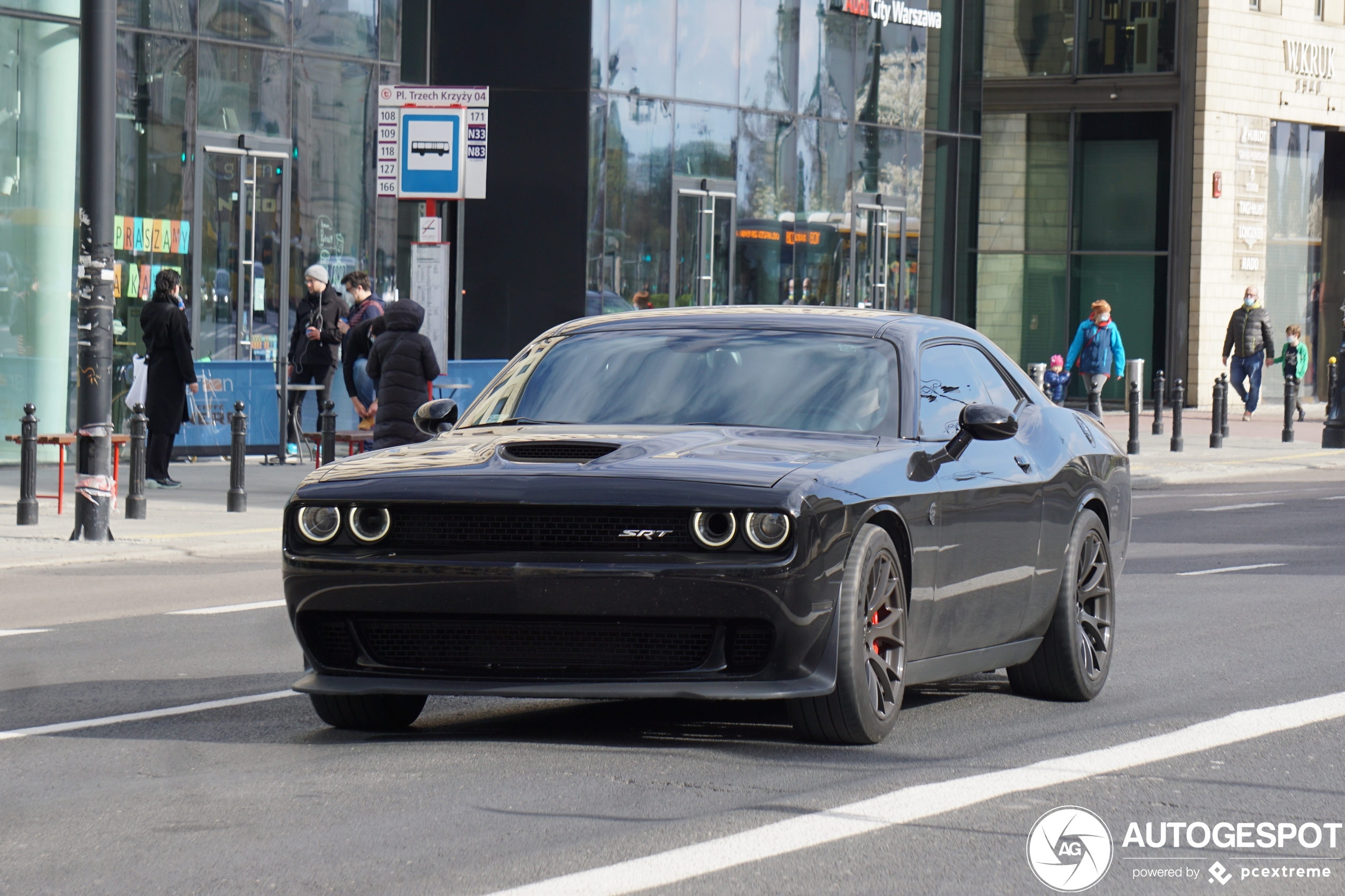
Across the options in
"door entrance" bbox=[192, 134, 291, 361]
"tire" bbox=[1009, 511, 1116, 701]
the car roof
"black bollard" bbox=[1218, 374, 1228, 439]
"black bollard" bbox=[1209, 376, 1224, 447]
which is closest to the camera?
the car roof

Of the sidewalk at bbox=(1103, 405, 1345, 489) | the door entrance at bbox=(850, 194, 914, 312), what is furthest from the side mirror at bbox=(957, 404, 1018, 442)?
the door entrance at bbox=(850, 194, 914, 312)

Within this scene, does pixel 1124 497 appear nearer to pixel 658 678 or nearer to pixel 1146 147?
pixel 658 678

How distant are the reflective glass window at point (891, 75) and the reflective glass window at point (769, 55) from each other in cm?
185

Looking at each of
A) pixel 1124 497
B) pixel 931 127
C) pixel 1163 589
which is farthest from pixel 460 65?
pixel 1124 497

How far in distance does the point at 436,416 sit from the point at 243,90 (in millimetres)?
17033

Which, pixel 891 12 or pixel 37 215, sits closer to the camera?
pixel 37 215

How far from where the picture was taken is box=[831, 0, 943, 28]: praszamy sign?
32.9 m

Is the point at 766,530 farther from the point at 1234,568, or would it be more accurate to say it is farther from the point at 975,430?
the point at 1234,568

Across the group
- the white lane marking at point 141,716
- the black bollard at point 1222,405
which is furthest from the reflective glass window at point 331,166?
the white lane marking at point 141,716

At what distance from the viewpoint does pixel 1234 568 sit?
47.1 ft

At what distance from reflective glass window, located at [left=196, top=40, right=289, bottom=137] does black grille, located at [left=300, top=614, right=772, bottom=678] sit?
17857mm

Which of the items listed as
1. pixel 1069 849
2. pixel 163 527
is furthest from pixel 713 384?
pixel 163 527

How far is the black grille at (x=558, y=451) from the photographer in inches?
266

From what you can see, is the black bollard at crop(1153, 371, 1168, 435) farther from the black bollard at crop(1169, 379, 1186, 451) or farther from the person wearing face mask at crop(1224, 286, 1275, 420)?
the person wearing face mask at crop(1224, 286, 1275, 420)
